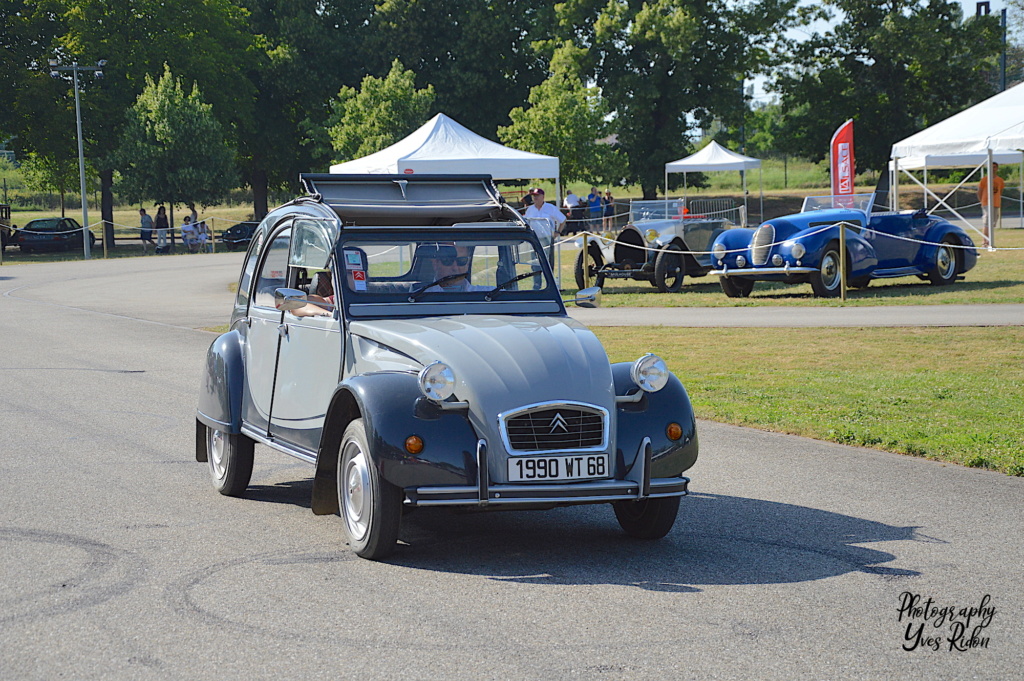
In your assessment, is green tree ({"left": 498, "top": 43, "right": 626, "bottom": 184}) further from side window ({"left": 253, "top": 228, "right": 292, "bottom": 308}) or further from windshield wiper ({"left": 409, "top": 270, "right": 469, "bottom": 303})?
windshield wiper ({"left": 409, "top": 270, "right": 469, "bottom": 303})

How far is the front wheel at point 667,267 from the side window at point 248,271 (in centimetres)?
1599

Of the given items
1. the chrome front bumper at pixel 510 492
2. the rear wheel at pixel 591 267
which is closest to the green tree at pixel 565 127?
the rear wheel at pixel 591 267

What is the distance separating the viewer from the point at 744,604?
5.31 metres

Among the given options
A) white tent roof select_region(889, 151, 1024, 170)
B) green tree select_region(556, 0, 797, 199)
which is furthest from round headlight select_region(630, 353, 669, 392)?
green tree select_region(556, 0, 797, 199)

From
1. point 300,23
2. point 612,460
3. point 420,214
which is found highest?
point 300,23

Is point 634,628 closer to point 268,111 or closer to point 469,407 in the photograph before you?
point 469,407

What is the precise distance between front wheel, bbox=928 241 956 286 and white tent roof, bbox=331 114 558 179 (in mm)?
7795

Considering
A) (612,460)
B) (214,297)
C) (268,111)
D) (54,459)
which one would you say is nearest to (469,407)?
(612,460)

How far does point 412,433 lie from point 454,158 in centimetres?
1975

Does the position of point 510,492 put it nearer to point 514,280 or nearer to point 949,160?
point 514,280

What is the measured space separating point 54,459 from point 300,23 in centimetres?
6180

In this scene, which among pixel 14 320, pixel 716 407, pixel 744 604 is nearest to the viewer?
pixel 744 604

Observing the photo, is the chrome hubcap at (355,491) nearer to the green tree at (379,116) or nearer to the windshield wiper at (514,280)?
the windshield wiper at (514,280)

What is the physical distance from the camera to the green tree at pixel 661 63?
63250 mm
